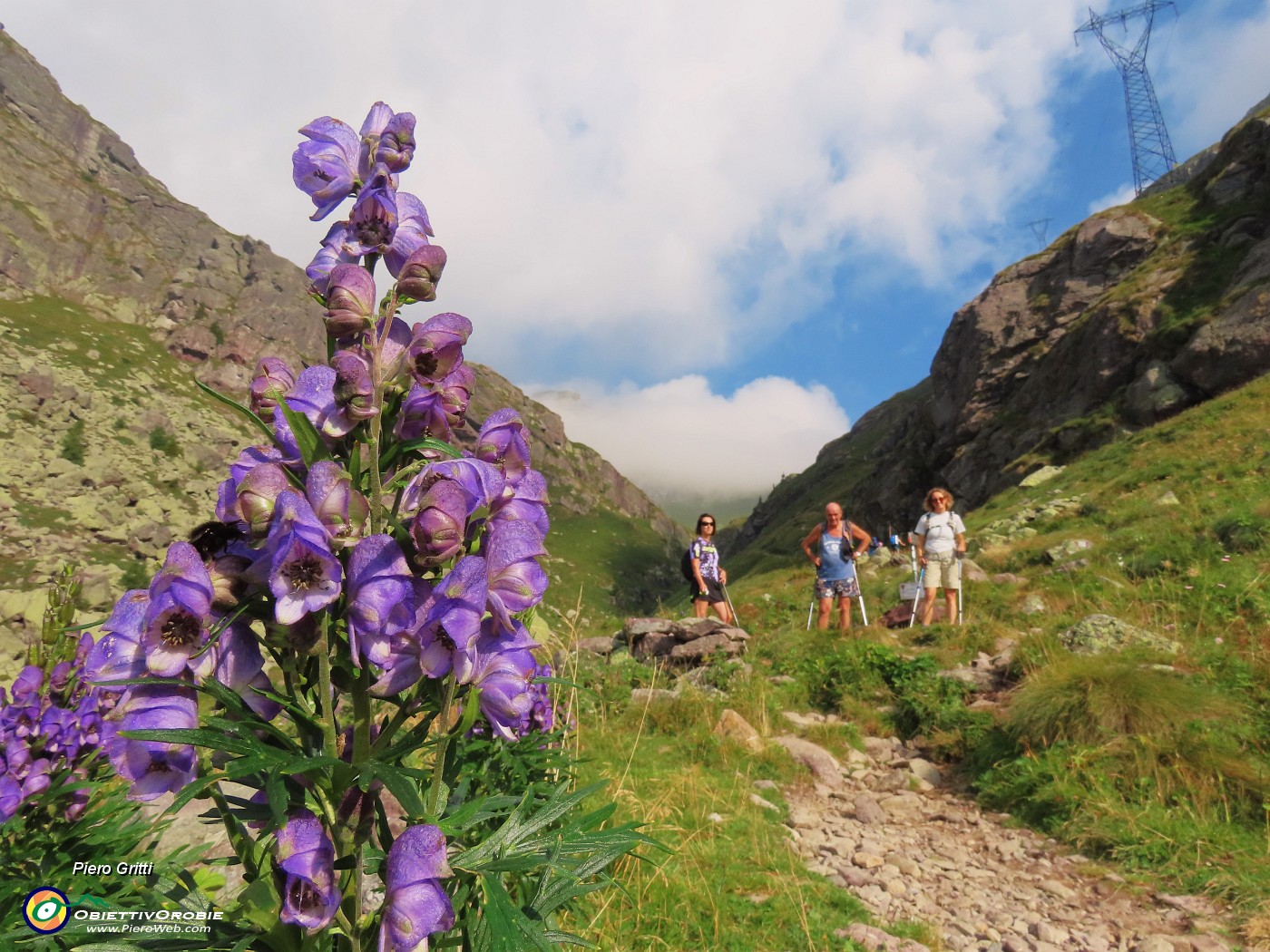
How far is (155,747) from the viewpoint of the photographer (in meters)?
1.23

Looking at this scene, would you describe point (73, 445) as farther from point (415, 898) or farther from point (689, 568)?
point (415, 898)

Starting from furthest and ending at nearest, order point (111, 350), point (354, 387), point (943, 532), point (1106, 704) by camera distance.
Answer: point (111, 350) → point (943, 532) → point (1106, 704) → point (354, 387)

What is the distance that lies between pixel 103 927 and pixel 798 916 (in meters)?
3.98

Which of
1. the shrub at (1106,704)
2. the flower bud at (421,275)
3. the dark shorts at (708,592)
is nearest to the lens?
the flower bud at (421,275)

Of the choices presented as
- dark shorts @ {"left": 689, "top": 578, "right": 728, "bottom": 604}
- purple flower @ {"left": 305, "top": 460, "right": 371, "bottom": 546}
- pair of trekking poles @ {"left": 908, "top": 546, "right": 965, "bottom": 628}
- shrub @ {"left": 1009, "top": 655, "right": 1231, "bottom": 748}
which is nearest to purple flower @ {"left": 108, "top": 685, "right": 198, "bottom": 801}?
purple flower @ {"left": 305, "top": 460, "right": 371, "bottom": 546}

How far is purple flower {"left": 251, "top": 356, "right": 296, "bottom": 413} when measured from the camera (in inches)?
56.9

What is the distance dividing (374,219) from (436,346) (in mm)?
416

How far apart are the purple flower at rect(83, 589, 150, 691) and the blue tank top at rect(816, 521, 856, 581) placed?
10.8 meters

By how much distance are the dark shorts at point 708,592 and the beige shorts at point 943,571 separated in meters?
3.51

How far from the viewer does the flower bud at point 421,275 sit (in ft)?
4.92

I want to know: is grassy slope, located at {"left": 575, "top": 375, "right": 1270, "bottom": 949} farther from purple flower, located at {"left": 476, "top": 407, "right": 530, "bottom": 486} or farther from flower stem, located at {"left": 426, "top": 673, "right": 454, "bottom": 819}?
purple flower, located at {"left": 476, "top": 407, "right": 530, "bottom": 486}

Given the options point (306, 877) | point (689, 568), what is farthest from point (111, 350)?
point (306, 877)

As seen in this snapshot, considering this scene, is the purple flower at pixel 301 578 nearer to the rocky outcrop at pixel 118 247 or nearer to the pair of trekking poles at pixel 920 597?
the pair of trekking poles at pixel 920 597

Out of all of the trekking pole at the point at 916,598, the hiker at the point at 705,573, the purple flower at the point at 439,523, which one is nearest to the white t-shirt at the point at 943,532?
the trekking pole at the point at 916,598
